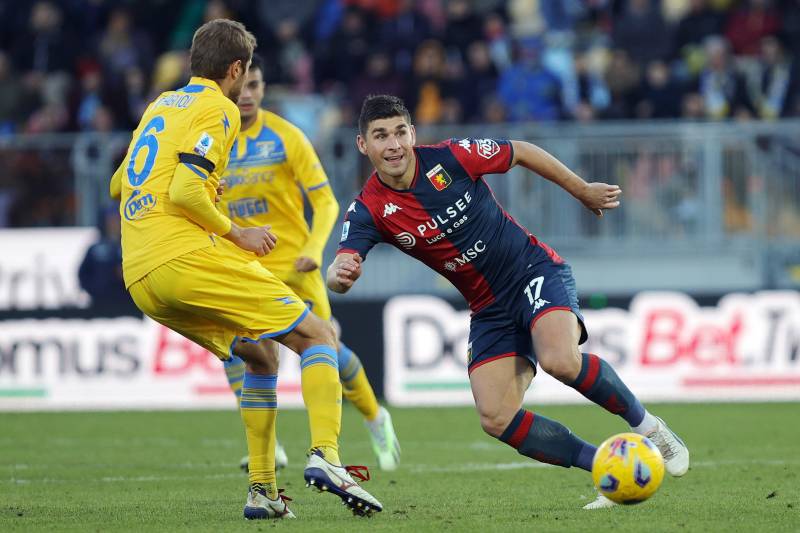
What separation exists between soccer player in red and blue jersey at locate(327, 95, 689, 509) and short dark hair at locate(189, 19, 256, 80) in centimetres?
81

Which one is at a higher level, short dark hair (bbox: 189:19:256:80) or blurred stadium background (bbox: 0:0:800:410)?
short dark hair (bbox: 189:19:256:80)

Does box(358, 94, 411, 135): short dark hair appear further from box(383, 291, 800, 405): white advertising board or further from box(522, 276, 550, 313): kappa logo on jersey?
box(383, 291, 800, 405): white advertising board

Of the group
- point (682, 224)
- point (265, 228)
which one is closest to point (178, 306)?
point (265, 228)

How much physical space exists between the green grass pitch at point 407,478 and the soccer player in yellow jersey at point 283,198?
539 millimetres

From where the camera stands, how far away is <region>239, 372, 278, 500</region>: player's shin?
22.6 ft

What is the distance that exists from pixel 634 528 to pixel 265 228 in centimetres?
221

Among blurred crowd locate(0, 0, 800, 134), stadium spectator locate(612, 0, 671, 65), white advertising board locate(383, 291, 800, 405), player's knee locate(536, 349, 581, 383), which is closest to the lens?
player's knee locate(536, 349, 581, 383)

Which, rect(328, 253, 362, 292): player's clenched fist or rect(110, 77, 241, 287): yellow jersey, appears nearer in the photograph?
rect(110, 77, 241, 287): yellow jersey

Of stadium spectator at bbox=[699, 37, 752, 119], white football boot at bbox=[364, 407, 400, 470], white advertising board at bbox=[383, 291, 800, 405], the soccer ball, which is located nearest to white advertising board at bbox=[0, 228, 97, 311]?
white advertising board at bbox=[383, 291, 800, 405]

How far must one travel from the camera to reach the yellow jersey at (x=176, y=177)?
21.2 feet

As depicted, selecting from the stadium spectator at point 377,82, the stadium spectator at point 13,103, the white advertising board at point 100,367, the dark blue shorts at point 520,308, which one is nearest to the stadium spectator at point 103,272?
the white advertising board at point 100,367

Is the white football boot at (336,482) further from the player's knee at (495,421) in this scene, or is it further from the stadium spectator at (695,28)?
the stadium spectator at (695,28)

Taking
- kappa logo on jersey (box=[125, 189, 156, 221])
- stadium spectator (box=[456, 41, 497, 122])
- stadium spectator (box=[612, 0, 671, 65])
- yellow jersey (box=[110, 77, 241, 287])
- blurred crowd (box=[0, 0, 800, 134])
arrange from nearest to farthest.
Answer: yellow jersey (box=[110, 77, 241, 287]) → kappa logo on jersey (box=[125, 189, 156, 221]) → blurred crowd (box=[0, 0, 800, 134]) → stadium spectator (box=[456, 41, 497, 122]) → stadium spectator (box=[612, 0, 671, 65])

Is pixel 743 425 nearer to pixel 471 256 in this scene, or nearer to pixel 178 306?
pixel 471 256
